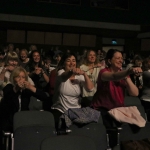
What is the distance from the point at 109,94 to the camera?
3.38 metres

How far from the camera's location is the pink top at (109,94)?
3.37m

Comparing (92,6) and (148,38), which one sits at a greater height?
(92,6)

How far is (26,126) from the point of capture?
3158mm

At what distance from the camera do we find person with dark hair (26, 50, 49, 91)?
15.0 feet

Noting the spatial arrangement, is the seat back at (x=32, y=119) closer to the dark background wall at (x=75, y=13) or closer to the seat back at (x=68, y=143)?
the seat back at (x=68, y=143)

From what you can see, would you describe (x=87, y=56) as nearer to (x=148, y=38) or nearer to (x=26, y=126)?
(x=26, y=126)

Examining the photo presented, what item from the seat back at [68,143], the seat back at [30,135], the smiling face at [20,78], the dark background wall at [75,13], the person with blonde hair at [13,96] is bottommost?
the seat back at [30,135]

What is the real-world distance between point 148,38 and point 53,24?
602 centimetres

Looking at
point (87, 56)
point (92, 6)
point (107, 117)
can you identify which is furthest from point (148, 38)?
point (107, 117)

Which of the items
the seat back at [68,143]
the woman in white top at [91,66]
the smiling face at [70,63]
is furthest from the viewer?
the woman in white top at [91,66]

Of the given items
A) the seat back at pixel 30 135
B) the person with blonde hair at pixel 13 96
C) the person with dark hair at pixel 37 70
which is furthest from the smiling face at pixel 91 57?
the seat back at pixel 30 135

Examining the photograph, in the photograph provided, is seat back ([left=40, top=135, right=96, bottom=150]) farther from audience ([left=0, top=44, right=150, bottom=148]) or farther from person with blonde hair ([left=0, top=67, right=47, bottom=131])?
person with blonde hair ([left=0, top=67, right=47, bottom=131])

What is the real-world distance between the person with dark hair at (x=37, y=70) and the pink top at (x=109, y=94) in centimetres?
137

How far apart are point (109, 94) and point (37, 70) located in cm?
149
